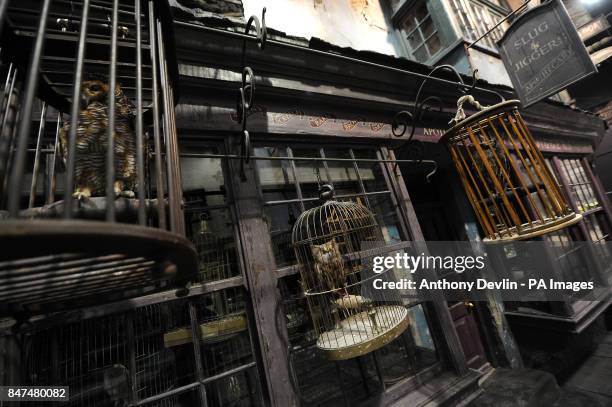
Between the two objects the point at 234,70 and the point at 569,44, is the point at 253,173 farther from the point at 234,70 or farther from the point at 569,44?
the point at 569,44

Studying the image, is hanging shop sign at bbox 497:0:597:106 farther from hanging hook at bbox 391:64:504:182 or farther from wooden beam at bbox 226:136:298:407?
wooden beam at bbox 226:136:298:407

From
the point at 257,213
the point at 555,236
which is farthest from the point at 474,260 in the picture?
the point at 257,213

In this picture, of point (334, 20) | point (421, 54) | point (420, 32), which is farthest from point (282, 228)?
point (420, 32)

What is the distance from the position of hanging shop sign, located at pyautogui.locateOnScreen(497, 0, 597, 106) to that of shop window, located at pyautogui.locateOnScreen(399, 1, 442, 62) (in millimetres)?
1887

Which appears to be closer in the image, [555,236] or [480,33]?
[555,236]

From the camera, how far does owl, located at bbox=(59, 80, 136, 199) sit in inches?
38.5

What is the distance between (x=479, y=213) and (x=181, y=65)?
2.48 meters

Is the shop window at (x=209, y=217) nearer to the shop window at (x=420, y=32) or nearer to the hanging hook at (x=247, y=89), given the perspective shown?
the hanging hook at (x=247, y=89)

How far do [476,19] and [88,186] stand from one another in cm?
706

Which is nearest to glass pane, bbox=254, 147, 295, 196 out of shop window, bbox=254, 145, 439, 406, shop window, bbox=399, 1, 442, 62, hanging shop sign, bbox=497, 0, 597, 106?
shop window, bbox=254, 145, 439, 406

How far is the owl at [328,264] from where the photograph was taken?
1.96 metres

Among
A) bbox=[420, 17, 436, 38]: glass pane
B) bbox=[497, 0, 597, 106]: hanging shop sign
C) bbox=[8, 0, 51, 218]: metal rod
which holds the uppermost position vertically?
bbox=[420, 17, 436, 38]: glass pane

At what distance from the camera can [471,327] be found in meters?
3.93

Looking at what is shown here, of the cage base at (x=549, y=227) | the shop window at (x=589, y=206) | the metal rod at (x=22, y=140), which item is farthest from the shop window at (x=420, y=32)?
the metal rod at (x=22, y=140)
